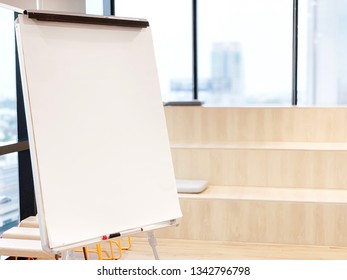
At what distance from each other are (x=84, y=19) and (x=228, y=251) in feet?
6.75

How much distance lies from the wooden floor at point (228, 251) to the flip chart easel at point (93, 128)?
1216 mm

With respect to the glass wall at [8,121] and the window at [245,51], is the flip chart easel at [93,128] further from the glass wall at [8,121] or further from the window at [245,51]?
the window at [245,51]

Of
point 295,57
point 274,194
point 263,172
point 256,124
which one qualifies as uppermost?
point 295,57

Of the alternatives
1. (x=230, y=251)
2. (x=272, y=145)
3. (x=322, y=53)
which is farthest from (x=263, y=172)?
(x=322, y=53)

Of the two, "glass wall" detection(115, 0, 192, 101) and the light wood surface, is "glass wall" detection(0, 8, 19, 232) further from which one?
"glass wall" detection(115, 0, 192, 101)

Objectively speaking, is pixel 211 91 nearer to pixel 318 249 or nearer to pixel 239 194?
pixel 239 194

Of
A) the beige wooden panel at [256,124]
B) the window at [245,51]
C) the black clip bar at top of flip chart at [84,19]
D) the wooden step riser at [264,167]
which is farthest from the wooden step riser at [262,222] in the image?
the black clip bar at top of flip chart at [84,19]

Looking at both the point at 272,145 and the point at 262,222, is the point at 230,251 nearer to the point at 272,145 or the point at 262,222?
the point at 262,222

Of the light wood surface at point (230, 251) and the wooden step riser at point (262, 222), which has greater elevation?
the wooden step riser at point (262, 222)

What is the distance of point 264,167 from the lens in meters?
4.29

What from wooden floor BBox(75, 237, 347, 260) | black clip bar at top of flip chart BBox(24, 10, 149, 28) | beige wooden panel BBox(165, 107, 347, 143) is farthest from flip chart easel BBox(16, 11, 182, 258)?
beige wooden panel BBox(165, 107, 347, 143)

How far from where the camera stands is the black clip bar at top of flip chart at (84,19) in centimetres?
231
